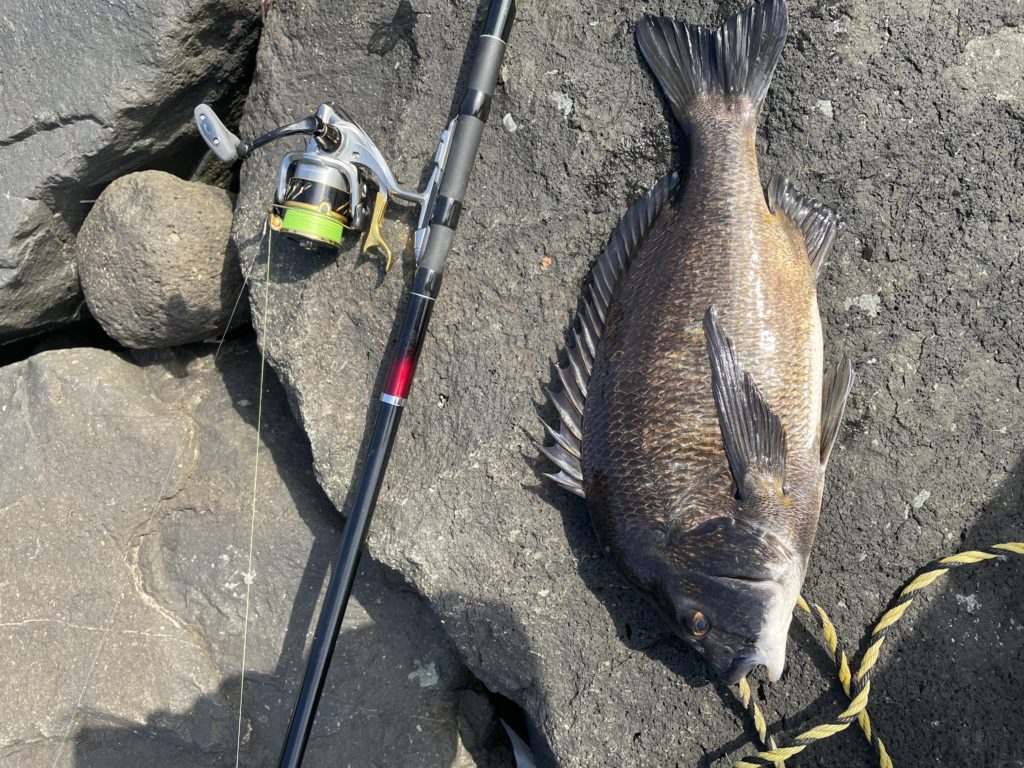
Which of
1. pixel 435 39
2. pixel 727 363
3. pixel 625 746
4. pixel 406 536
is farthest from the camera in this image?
pixel 435 39

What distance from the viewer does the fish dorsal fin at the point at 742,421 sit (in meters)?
2.24

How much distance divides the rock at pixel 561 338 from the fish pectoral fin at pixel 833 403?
13 centimetres

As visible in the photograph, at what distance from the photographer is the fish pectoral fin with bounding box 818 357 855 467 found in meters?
2.36

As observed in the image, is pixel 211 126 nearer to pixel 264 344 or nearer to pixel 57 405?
pixel 264 344

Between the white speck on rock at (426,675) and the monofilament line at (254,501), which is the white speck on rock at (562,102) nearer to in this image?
the monofilament line at (254,501)

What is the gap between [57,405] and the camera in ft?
10.3

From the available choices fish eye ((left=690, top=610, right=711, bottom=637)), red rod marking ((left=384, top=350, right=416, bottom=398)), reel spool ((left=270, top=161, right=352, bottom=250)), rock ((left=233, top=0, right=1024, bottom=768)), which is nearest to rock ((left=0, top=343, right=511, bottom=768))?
rock ((left=233, top=0, right=1024, bottom=768))

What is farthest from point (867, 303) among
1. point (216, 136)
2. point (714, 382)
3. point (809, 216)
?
point (216, 136)

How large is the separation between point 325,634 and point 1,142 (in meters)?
2.48

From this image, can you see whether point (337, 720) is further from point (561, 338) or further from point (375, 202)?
point (375, 202)

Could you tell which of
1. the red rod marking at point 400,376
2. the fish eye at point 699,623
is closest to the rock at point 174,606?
the red rod marking at point 400,376

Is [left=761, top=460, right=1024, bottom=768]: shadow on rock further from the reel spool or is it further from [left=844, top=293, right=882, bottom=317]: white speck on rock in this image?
the reel spool

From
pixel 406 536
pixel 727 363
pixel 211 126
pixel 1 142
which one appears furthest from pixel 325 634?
pixel 1 142

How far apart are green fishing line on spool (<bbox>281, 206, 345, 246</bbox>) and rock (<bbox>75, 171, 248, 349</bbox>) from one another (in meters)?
0.64
